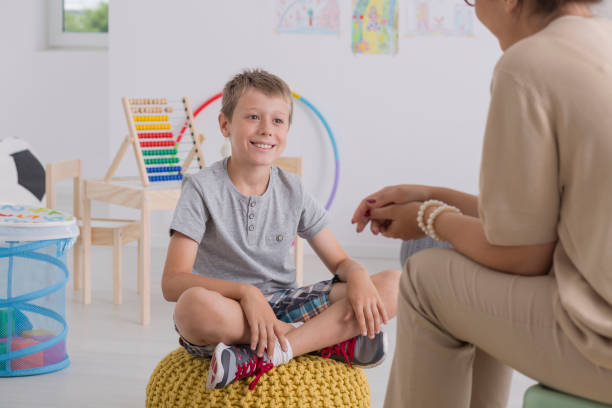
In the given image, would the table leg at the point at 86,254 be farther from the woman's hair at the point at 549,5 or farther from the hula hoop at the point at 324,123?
the woman's hair at the point at 549,5

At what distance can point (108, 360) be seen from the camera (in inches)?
80.2

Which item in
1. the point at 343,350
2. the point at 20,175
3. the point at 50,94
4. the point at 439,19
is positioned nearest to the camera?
the point at 343,350

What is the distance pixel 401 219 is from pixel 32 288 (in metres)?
1.06

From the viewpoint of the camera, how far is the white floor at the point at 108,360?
1752mm

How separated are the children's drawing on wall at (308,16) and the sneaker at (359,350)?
226 centimetres

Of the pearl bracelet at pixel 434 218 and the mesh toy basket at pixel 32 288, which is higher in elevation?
the pearl bracelet at pixel 434 218

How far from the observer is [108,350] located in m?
2.12

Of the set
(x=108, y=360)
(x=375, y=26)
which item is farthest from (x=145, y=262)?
(x=375, y=26)

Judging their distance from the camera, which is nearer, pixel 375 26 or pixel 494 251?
pixel 494 251

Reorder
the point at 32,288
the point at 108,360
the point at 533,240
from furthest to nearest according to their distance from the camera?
the point at 108,360 → the point at 32,288 → the point at 533,240

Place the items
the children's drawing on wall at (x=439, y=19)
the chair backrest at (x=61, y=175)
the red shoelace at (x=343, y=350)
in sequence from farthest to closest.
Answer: the children's drawing on wall at (x=439, y=19) → the chair backrest at (x=61, y=175) → the red shoelace at (x=343, y=350)

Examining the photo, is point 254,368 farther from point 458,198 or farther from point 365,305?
point 458,198

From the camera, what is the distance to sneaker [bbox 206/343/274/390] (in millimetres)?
1365

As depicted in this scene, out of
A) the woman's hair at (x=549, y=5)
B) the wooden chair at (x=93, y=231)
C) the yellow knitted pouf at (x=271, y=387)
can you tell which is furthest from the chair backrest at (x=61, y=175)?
the woman's hair at (x=549, y=5)
